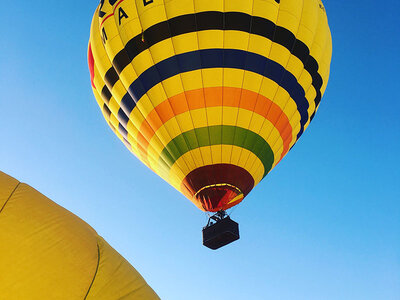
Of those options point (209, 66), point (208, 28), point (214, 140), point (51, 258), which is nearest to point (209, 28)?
point (208, 28)

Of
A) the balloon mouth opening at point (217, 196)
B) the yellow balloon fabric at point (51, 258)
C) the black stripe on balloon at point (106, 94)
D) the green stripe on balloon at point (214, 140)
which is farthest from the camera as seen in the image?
the black stripe on balloon at point (106, 94)

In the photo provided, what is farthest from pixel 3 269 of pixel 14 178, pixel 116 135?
pixel 116 135

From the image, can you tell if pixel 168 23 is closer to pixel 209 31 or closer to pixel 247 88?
pixel 209 31

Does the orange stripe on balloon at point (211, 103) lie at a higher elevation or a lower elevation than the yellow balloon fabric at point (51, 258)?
higher

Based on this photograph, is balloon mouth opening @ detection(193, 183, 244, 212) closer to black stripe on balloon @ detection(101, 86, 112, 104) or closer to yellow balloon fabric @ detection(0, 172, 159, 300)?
black stripe on balloon @ detection(101, 86, 112, 104)

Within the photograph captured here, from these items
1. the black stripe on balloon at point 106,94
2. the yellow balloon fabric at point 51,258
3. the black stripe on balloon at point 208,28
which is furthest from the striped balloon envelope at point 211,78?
the yellow balloon fabric at point 51,258

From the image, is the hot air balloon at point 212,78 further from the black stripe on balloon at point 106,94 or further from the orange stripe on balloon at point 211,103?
the black stripe on balloon at point 106,94

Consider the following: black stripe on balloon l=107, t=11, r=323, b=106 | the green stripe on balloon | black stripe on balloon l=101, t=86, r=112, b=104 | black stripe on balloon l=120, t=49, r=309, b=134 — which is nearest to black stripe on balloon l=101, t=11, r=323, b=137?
black stripe on balloon l=107, t=11, r=323, b=106

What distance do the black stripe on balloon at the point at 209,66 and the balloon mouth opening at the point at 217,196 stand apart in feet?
8.57

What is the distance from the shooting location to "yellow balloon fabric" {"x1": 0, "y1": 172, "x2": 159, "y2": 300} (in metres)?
1.53

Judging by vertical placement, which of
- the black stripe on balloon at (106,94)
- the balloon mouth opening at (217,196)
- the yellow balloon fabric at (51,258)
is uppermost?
the black stripe on balloon at (106,94)

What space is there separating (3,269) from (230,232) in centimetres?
714

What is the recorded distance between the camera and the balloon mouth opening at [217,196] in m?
8.44

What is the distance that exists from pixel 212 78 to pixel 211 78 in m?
0.02
